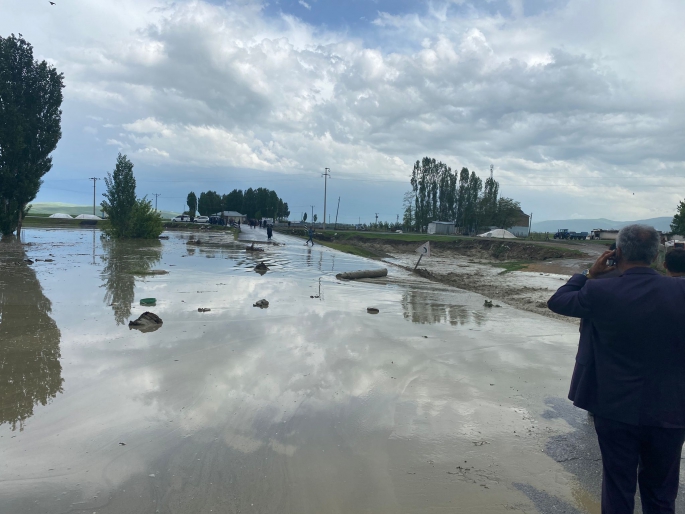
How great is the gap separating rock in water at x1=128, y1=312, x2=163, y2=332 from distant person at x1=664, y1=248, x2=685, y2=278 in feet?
26.3

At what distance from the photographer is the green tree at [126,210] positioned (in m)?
42.3

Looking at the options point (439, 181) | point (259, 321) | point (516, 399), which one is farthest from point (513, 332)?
point (439, 181)

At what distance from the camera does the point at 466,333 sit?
10070 millimetres

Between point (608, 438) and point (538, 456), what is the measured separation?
1942 millimetres

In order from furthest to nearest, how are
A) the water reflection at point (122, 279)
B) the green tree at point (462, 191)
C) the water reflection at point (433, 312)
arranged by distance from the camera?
the green tree at point (462, 191), the water reflection at point (433, 312), the water reflection at point (122, 279)

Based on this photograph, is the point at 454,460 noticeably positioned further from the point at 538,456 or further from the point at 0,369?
the point at 0,369

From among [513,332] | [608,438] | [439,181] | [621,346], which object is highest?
[439,181]

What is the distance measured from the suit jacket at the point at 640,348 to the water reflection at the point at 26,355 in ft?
17.1

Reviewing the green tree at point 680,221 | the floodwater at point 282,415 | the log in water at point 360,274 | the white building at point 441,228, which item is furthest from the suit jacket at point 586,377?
the white building at point 441,228

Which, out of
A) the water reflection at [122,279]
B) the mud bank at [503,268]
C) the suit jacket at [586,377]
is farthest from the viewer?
the mud bank at [503,268]

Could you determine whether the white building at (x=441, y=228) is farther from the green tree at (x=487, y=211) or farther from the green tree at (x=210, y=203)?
the green tree at (x=210, y=203)

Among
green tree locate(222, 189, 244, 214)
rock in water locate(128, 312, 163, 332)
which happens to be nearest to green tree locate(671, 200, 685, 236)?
rock in water locate(128, 312, 163, 332)

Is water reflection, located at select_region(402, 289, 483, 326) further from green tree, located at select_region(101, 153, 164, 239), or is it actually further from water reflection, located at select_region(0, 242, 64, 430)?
green tree, located at select_region(101, 153, 164, 239)

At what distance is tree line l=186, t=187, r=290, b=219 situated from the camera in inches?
5428
